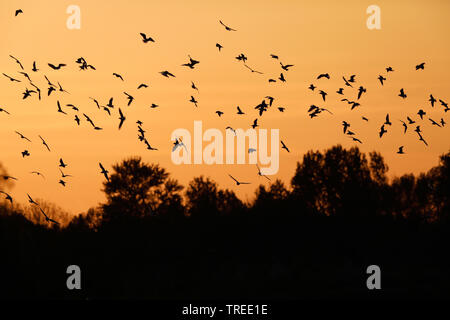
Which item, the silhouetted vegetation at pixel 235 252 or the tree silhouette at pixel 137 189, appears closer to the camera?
the silhouetted vegetation at pixel 235 252

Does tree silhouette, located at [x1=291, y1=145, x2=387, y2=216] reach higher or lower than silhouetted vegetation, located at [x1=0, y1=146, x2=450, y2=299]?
higher

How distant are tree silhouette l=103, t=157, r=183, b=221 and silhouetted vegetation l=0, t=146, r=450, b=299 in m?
1.17

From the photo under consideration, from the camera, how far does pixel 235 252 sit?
89.6 m

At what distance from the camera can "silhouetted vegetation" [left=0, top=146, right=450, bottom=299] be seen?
3228 inches

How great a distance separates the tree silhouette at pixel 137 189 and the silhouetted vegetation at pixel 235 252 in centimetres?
117

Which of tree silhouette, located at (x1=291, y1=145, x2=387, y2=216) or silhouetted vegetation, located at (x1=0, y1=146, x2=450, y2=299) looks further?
tree silhouette, located at (x1=291, y1=145, x2=387, y2=216)

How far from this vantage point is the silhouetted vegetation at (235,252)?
8200 cm

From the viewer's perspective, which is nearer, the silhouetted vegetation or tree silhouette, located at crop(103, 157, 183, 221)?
the silhouetted vegetation

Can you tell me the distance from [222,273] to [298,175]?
3698 cm

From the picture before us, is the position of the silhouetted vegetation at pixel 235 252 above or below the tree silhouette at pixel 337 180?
below

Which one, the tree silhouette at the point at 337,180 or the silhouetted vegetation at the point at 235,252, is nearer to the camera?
the silhouetted vegetation at the point at 235,252

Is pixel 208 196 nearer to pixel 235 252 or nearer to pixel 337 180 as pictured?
pixel 337 180
